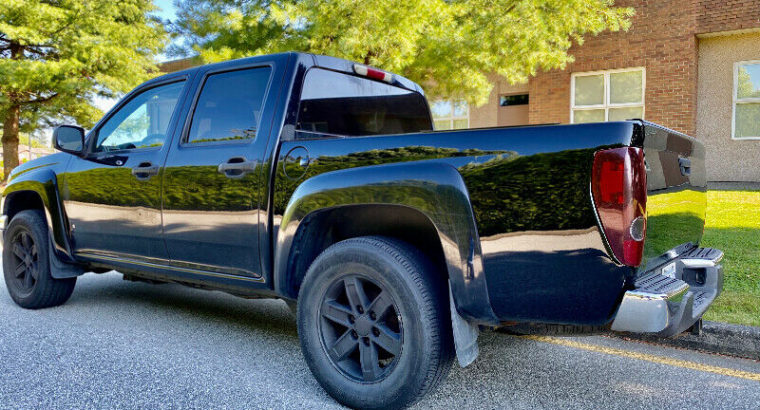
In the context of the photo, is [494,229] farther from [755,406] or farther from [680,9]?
[680,9]

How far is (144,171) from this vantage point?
406cm

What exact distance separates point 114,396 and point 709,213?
9558 millimetres

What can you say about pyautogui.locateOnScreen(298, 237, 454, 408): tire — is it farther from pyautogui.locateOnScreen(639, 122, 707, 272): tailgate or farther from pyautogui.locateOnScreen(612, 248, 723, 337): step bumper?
pyautogui.locateOnScreen(639, 122, 707, 272): tailgate

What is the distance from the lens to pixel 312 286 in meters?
3.09

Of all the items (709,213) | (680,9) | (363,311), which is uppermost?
(680,9)


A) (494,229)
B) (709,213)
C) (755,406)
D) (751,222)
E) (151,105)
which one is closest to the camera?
(494,229)

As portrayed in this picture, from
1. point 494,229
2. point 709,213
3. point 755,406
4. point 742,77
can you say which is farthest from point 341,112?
point 742,77

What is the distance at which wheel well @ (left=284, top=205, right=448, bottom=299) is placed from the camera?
314 cm

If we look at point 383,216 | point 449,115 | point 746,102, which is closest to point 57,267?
point 383,216

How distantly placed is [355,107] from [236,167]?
98cm

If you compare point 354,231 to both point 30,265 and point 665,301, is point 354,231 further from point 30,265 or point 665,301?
point 30,265

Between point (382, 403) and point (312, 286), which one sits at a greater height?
point (312, 286)

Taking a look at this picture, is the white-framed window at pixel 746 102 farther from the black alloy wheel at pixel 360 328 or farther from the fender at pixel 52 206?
the fender at pixel 52 206

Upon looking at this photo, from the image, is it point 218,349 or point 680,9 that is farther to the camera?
point 680,9
